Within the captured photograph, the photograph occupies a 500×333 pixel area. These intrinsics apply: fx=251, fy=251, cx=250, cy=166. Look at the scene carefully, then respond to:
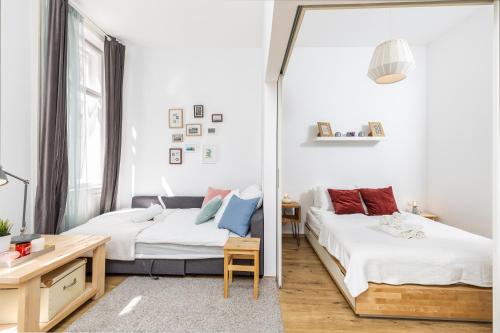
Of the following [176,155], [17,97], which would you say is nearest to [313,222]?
[176,155]

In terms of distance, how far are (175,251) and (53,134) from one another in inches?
67.9

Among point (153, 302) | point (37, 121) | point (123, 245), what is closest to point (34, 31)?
point (37, 121)

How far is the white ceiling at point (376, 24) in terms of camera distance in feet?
10.1

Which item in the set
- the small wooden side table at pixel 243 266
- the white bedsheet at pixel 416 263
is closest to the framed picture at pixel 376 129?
the white bedsheet at pixel 416 263

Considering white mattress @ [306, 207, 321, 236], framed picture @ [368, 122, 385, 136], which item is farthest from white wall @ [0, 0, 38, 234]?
framed picture @ [368, 122, 385, 136]

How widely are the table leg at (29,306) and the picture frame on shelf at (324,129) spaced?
3563mm

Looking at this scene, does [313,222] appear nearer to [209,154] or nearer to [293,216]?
[293,216]

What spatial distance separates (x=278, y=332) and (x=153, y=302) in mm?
1069

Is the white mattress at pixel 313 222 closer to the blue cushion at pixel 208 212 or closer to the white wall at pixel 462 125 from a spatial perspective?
the blue cushion at pixel 208 212

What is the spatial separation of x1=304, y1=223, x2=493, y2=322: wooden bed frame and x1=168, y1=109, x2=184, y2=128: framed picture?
326cm

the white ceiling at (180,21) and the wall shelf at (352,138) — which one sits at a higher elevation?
the white ceiling at (180,21)

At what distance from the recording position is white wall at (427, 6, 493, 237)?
9.89 ft

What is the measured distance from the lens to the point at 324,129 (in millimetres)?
3912

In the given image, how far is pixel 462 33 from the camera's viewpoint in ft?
11.0
